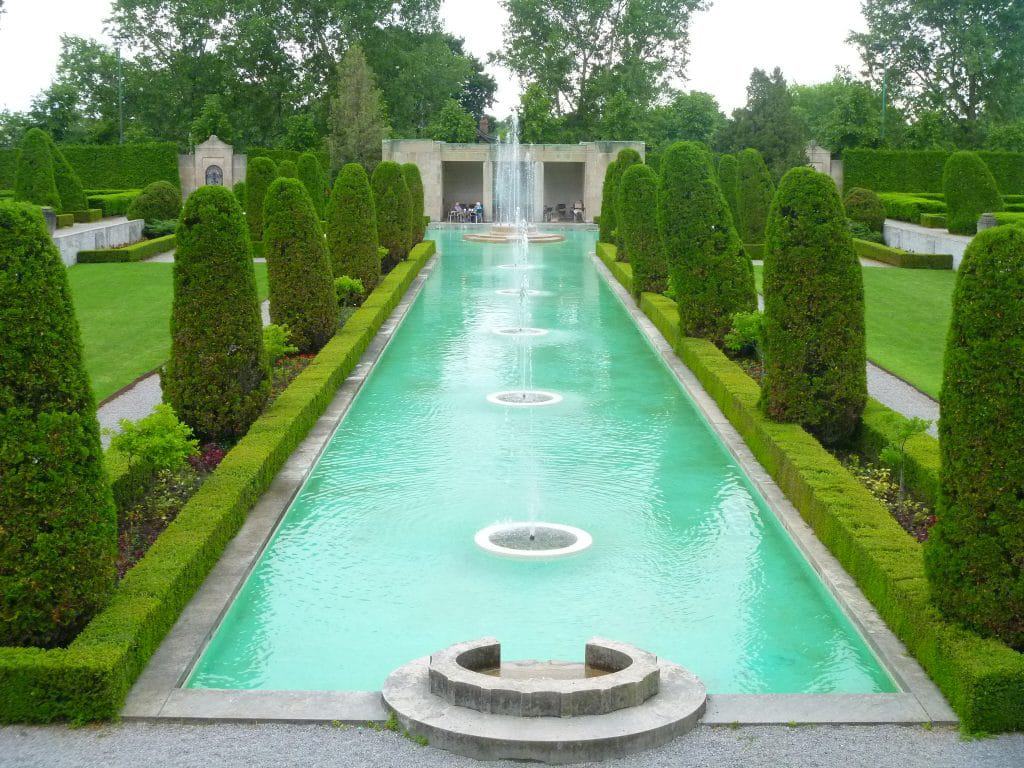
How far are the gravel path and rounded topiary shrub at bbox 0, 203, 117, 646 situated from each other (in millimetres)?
764

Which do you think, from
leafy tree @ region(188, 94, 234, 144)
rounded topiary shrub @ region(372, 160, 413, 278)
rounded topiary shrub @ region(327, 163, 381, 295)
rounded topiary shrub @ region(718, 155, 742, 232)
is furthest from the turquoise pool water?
leafy tree @ region(188, 94, 234, 144)

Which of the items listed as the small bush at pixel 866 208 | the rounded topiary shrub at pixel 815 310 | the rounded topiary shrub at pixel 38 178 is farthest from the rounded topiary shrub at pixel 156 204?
the rounded topiary shrub at pixel 815 310

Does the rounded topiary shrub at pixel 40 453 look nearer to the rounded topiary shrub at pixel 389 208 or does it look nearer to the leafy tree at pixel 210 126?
the rounded topiary shrub at pixel 389 208

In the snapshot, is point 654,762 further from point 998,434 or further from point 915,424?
point 915,424

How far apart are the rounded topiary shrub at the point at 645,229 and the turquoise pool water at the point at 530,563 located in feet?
21.6

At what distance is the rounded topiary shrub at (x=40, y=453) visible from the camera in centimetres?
661

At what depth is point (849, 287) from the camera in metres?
11.5

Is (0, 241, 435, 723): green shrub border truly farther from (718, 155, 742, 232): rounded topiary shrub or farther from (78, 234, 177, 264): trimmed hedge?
(718, 155, 742, 232): rounded topiary shrub

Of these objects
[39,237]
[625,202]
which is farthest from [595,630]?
[625,202]

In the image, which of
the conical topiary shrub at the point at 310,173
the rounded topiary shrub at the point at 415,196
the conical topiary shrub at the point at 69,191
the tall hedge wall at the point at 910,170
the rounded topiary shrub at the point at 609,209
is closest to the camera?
the conical topiary shrub at the point at 310,173

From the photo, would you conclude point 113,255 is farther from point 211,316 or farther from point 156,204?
point 211,316

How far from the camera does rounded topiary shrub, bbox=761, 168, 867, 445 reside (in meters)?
11.5

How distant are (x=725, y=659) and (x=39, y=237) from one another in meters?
5.02

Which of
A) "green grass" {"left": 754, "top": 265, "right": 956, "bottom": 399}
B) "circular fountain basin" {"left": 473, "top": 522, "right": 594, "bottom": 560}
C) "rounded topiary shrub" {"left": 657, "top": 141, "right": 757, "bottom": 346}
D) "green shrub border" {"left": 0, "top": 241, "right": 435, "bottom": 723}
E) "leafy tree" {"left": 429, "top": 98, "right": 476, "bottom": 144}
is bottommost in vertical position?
"circular fountain basin" {"left": 473, "top": 522, "right": 594, "bottom": 560}
